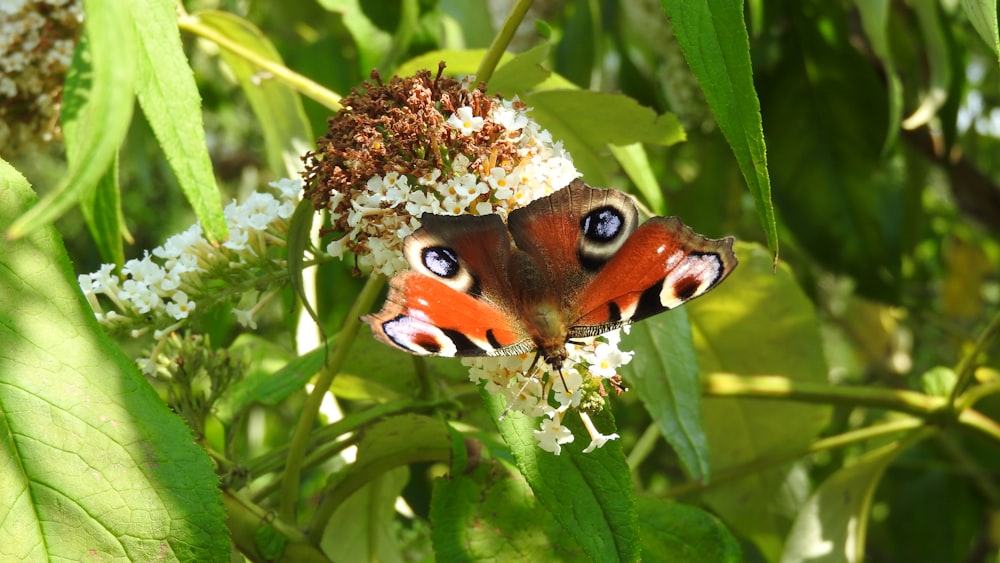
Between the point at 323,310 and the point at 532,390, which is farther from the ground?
the point at 323,310

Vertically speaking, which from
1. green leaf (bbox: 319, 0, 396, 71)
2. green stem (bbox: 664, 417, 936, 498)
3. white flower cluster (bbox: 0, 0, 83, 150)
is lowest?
green stem (bbox: 664, 417, 936, 498)

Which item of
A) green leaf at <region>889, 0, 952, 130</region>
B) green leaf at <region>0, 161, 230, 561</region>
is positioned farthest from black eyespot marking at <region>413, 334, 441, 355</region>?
green leaf at <region>889, 0, 952, 130</region>

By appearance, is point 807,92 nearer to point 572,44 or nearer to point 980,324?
point 572,44

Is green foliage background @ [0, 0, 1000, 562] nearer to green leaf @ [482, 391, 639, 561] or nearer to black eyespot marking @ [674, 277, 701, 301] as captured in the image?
green leaf @ [482, 391, 639, 561]

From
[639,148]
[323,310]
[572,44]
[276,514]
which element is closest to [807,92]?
[572,44]

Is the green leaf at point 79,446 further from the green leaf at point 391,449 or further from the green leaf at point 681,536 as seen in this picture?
the green leaf at point 681,536

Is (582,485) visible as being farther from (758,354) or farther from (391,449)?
(758,354)
